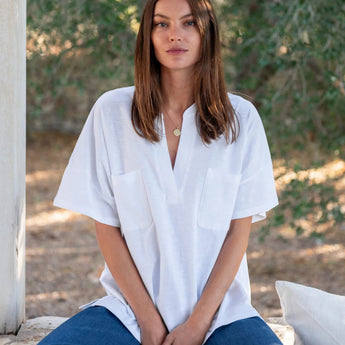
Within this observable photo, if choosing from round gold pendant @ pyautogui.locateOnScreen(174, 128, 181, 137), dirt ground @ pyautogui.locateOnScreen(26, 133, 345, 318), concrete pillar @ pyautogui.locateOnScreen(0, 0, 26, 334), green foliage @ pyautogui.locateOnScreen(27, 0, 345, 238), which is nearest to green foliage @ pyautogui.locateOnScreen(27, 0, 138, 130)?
green foliage @ pyautogui.locateOnScreen(27, 0, 345, 238)

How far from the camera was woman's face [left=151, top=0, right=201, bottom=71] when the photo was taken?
2.01m

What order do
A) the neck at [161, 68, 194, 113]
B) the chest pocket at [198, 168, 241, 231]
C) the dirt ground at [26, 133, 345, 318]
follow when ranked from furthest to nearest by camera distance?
the dirt ground at [26, 133, 345, 318] → the neck at [161, 68, 194, 113] → the chest pocket at [198, 168, 241, 231]

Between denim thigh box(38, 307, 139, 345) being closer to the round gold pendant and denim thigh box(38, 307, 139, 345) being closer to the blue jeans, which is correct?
the blue jeans

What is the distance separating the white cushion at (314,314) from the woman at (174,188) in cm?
19

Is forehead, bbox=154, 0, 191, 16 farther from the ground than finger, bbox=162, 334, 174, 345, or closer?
farther from the ground

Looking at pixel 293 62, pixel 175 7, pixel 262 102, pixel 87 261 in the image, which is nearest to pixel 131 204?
pixel 175 7

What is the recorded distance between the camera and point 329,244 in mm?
5238

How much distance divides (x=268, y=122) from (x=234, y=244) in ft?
6.77

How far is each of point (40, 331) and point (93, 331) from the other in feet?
1.97

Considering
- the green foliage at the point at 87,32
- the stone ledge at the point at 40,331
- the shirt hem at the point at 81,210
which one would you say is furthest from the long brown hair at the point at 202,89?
the green foliage at the point at 87,32

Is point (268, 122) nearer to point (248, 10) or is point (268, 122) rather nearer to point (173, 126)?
point (248, 10)

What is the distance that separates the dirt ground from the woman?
2.09m

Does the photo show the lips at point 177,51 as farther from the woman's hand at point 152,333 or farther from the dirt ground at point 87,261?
the dirt ground at point 87,261

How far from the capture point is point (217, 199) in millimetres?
2020
